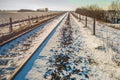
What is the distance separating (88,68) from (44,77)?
6.15ft

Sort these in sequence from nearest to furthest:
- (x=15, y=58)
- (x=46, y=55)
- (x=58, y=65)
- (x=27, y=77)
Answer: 1. (x=27, y=77)
2. (x=58, y=65)
3. (x=15, y=58)
4. (x=46, y=55)

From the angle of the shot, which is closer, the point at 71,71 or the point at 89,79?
the point at 89,79

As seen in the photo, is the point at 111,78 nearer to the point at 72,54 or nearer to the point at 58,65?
the point at 58,65

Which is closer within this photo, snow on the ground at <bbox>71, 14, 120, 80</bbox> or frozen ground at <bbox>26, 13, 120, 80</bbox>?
frozen ground at <bbox>26, 13, 120, 80</bbox>

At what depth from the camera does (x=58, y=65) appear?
738cm

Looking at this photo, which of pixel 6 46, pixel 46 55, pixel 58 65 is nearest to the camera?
pixel 58 65

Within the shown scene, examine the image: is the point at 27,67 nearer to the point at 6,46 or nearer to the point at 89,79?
the point at 89,79

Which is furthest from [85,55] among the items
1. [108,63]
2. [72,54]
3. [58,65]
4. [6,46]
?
[6,46]

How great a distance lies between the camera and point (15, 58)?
8.31m

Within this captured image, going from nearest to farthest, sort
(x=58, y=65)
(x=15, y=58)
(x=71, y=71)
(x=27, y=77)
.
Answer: (x=27, y=77)
(x=71, y=71)
(x=58, y=65)
(x=15, y=58)

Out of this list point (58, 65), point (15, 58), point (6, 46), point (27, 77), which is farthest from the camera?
point (6, 46)

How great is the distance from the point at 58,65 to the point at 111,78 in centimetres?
217

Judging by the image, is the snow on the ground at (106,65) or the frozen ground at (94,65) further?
the snow on the ground at (106,65)

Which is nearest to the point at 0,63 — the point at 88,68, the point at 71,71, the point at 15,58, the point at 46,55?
the point at 15,58
